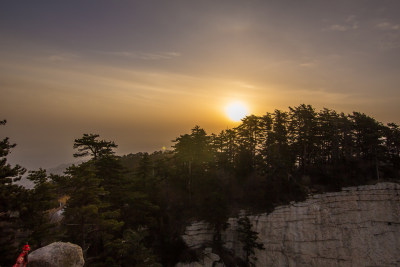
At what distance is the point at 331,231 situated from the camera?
38688 millimetres

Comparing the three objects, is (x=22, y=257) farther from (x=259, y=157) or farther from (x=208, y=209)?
(x=259, y=157)

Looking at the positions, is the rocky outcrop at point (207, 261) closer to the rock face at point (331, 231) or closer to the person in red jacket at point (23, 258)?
the rock face at point (331, 231)

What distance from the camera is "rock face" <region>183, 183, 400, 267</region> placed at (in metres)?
37.0

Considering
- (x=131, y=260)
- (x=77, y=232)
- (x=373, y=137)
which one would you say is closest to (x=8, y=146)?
(x=77, y=232)

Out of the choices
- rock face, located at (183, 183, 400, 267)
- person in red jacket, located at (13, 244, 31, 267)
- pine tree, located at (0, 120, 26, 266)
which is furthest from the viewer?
rock face, located at (183, 183, 400, 267)

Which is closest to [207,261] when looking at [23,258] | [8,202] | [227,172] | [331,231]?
[227,172]

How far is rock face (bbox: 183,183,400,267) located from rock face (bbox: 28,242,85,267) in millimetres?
28139

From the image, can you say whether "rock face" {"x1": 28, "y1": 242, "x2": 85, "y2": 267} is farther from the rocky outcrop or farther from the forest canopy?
the rocky outcrop

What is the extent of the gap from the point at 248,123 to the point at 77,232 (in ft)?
125

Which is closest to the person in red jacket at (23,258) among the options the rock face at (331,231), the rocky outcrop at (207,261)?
the rocky outcrop at (207,261)

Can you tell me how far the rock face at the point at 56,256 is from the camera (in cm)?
1254

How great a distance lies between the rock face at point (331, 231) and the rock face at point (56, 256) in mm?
28139

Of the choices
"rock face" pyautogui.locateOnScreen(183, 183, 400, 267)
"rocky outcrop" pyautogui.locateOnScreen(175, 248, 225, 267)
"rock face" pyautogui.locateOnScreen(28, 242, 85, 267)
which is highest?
"rock face" pyautogui.locateOnScreen(28, 242, 85, 267)

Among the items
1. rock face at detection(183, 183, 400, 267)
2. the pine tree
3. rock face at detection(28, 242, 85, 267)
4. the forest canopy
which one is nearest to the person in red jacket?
rock face at detection(28, 242, 85, 267)
